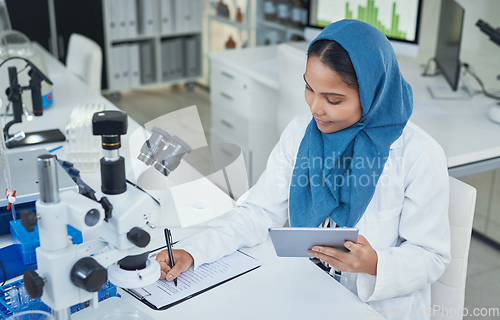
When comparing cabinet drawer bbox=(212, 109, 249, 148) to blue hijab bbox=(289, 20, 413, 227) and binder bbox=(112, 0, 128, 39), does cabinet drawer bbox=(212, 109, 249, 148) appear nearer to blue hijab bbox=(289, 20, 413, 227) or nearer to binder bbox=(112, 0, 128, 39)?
blue hijab bbox=(289, 20, 413, 227)

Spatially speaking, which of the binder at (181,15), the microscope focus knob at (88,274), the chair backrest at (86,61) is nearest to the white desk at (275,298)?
the microscope focus knob at (88,274)

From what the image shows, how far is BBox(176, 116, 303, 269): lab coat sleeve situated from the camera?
4.08 feet

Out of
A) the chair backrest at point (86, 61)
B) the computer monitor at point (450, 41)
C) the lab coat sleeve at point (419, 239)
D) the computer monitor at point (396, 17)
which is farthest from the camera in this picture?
the chair backrest at point (86, 61)

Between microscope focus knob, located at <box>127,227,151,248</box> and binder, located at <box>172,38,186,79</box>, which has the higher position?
microscope focus knob, located at <box>127,227,151,248</box>

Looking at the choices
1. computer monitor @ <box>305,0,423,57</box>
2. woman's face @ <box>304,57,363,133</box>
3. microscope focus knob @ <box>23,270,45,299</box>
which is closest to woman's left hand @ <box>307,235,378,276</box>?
woman's face @ <box>304,57,363,133</box>

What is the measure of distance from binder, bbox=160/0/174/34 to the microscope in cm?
394

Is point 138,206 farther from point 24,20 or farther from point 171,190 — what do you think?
point 24,20

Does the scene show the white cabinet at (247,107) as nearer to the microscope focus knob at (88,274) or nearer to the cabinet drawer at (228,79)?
the cabinet drawer at (228,79)

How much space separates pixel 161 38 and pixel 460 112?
3182 mm

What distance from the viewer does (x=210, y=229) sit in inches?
51.0

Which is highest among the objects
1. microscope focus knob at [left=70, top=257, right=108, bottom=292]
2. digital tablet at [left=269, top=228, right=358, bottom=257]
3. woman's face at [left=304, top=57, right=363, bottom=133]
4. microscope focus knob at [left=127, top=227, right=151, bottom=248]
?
woman's face at [left=304, top=57, right=363, bottom=133]

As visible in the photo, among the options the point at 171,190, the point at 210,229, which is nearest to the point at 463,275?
the point at 210,229

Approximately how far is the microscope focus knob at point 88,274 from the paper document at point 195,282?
0.29 meters

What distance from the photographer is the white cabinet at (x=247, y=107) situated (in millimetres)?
2838
